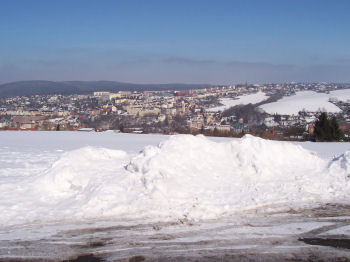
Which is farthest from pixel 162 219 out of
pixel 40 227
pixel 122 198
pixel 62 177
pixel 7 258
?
pixel 62 177

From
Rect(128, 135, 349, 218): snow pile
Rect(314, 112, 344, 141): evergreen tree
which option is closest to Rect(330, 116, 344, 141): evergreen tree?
Rect(314, 112, 344, 141): evergreen tree

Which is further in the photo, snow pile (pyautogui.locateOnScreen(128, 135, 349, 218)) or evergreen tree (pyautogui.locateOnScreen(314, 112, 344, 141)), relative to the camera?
evergreen tree (pyautogui.locateOnScreen(314, 112, 344, 141))

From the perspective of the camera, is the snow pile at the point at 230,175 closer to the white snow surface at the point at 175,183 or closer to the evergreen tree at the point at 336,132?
the white snow surface at the point at 175,183

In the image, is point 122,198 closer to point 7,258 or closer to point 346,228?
point 7,258

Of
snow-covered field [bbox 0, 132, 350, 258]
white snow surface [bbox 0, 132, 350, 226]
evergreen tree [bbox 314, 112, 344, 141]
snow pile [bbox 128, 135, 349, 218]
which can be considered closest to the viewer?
snow-covered field [bbox 0, 132, 350, 258]

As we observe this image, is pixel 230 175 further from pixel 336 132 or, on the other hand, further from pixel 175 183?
pixel 336 132

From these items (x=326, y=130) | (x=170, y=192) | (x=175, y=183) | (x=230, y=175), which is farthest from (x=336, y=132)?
(x=170, y=192)

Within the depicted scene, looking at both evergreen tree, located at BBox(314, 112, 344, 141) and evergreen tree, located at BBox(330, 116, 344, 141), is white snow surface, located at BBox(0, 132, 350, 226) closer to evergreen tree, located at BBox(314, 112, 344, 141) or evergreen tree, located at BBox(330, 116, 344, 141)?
evergreen tree, located at BBox(314, 112, 344, 141)

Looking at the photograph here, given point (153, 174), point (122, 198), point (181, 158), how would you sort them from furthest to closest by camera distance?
point (181, 158) → point (153, 174) → point (122, 198)
